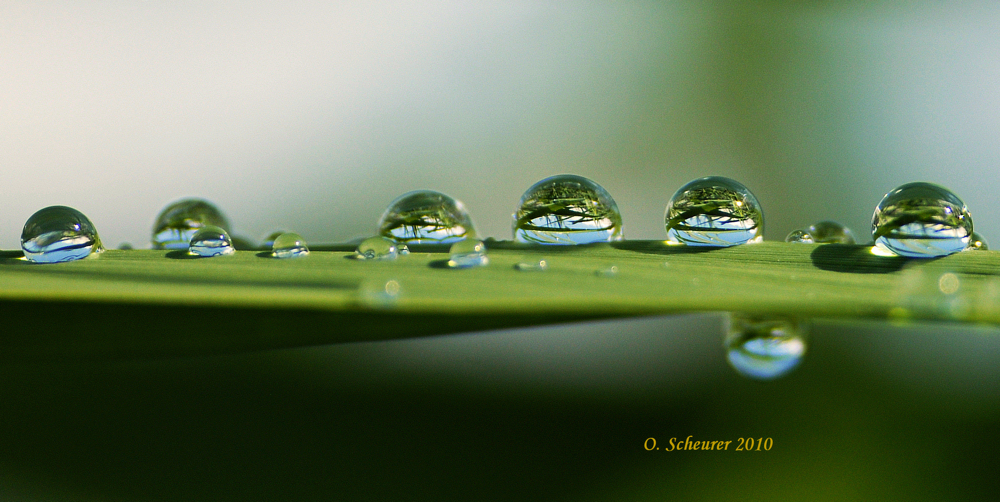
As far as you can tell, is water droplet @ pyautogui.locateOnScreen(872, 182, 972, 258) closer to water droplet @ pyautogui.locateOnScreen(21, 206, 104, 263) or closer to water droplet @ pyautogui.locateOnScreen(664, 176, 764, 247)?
water droplet @ pyautogui.locateOnScreen(664, 176, 764, 247)

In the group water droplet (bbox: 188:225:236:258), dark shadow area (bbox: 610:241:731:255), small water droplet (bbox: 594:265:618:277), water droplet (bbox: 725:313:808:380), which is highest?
water droplet (bbox: 188:225:236:258)

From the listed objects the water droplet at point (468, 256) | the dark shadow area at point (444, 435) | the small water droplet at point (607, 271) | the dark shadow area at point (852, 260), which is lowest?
the dark shadow area at point (444, 435)

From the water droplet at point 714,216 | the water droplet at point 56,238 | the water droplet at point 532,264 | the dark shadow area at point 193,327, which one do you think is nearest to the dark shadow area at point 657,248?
the water droplet at point 714,216

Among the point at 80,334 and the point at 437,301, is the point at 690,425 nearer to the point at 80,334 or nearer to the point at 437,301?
the point at 437,301

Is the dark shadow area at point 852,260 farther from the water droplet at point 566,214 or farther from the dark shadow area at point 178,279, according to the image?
the dark shadow area at point 178,279

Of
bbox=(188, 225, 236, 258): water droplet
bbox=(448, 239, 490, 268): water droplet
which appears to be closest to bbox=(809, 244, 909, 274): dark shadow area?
bbox=(448, 239, 490, 268): water droplet
